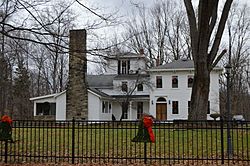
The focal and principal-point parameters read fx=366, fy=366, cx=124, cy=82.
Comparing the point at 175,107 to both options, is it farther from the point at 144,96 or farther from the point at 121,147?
the point at 121,147

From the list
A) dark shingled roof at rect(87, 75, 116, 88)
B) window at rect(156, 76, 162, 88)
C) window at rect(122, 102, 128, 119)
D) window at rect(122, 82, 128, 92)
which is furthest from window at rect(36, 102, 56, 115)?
window at rect(156, 76, 162, 88)

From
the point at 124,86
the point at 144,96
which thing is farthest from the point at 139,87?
the point at 124,86

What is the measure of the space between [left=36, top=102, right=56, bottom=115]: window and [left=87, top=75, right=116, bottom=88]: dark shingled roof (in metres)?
5.93

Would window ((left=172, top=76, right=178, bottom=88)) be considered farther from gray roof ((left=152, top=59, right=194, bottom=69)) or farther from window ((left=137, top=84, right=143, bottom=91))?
window ((left=137, top=84, right=143, bottom=91))

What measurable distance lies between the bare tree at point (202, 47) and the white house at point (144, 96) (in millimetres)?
15799

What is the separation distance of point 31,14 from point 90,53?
176 cm

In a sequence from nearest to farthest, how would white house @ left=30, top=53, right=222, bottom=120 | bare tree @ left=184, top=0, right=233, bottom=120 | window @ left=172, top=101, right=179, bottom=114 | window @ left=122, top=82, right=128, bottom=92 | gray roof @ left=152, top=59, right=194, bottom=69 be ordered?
bare tree @ left=184, top=0, right=233, bottom=120 < white house @ left=30, top=53, right=222, bottom=120 < gray roof @ left=152, top=59, right=194, bottom=69 < window @ left=172, top=101, right=179, bottom=114 < window @ left=122, top=82, right=128, bottom=92

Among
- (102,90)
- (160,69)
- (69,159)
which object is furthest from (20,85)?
(69,159)

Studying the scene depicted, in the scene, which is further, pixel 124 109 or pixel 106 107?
pixel 124 109

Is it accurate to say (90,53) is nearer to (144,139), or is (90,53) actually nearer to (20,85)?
(144,139)

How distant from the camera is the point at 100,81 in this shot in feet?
131

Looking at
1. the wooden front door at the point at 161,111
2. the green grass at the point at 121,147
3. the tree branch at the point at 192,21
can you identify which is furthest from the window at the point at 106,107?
the green grass at the point at 121,147

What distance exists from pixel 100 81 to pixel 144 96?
5.55 meters

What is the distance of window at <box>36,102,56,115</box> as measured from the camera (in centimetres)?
3479
